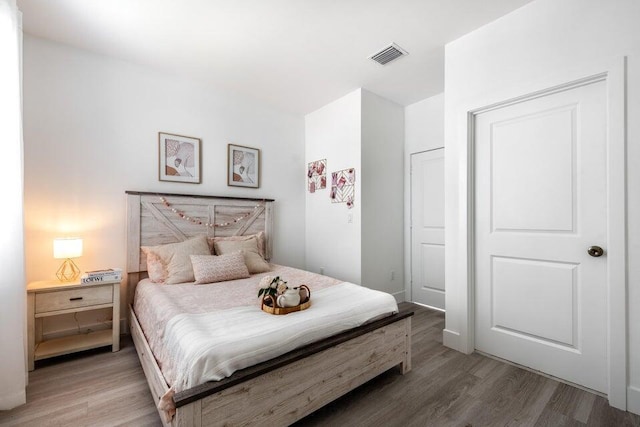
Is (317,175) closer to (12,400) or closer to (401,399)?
(401,399)

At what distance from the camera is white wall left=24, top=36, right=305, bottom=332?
2.47m

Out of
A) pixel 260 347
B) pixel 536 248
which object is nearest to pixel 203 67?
pixel 260 347

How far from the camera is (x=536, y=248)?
2105 mm

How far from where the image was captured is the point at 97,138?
272 cm

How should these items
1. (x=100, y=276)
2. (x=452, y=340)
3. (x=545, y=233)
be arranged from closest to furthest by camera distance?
(x=545, y=233)
(x=100, y=276)
(x=452, y=340)

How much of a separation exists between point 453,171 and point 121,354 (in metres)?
3.29

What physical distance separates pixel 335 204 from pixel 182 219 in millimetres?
1854

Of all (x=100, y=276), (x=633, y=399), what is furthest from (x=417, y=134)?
(x=100, y=276)

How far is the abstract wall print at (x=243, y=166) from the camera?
3.53 m

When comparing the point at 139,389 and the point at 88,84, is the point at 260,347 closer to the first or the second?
the point at 139,389

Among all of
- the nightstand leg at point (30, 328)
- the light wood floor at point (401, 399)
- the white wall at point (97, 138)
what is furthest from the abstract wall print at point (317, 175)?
the nightstand leg at point (30, 328)

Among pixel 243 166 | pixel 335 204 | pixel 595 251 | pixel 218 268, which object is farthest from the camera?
pixel 335 204

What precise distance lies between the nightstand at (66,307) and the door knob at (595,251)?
11.8 ft

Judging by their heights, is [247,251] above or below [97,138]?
below
